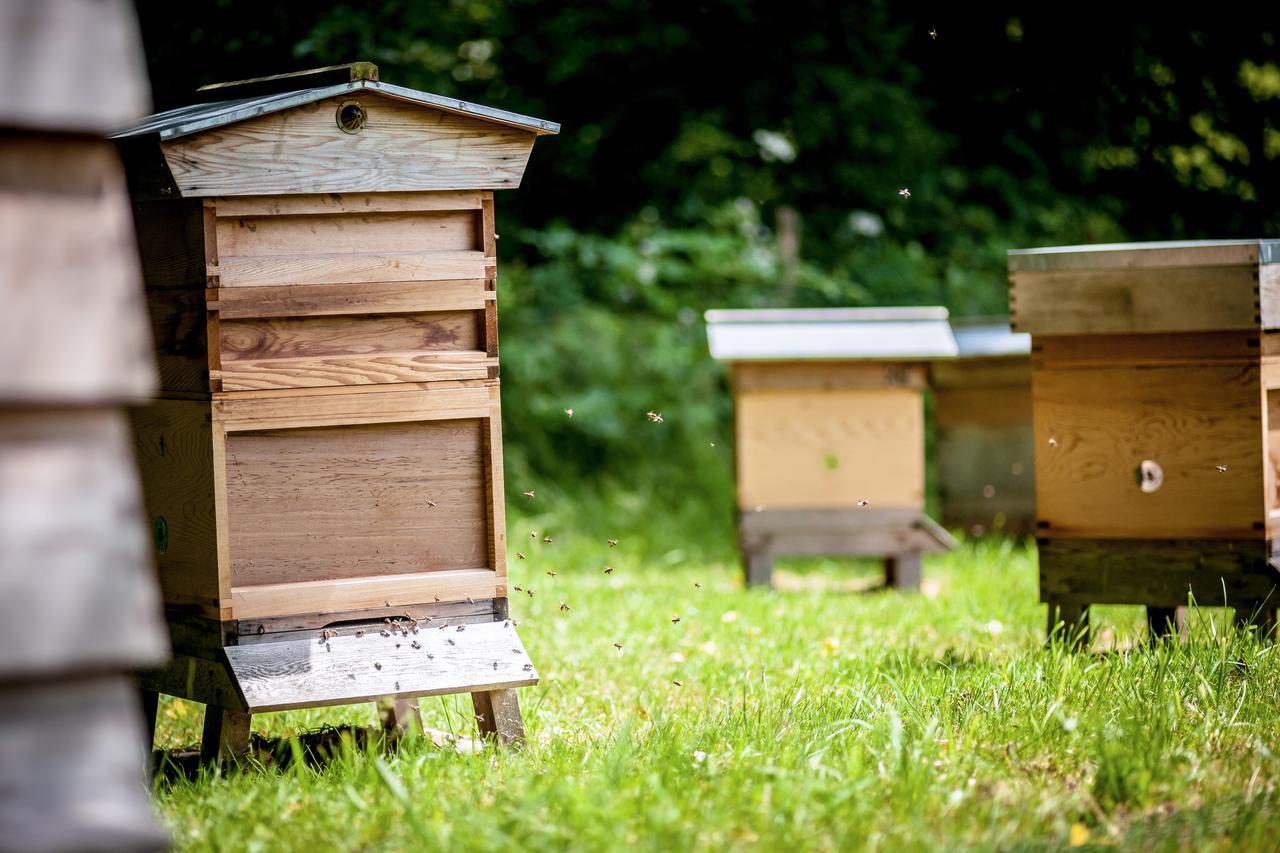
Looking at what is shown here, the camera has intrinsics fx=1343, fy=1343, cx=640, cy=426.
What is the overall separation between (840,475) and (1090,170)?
2520 millimetres

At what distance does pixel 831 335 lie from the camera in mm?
6234

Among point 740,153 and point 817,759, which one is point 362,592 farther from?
point 740,153

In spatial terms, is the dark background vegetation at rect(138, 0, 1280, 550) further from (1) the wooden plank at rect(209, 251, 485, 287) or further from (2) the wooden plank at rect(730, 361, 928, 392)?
(1) the wooden plank at rect(209, 251, 485, 287)

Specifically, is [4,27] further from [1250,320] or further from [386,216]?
[1250,320]

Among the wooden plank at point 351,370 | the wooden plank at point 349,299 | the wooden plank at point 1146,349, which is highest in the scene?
the wooden plank at point 349,299

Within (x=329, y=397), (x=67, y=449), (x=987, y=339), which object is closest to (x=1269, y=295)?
(x=329, y=397)

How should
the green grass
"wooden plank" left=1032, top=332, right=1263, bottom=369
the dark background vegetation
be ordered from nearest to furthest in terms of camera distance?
the green grass → "wooden plank" left=1032, top=332, right=1263, bottom=369 → the dark background vegetation

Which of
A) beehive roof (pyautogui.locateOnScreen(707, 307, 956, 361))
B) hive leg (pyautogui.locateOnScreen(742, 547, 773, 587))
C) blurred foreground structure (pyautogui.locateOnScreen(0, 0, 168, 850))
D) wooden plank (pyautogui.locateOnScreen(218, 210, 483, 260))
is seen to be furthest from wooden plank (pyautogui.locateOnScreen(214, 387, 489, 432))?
hive leg (pyautogui.locateOnScreen(742, 547, 773, 587))

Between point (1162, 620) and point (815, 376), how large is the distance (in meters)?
2.18

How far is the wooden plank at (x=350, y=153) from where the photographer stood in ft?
10.3

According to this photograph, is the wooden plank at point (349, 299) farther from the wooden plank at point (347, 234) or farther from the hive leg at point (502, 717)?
the hive leg at point (502, 717)

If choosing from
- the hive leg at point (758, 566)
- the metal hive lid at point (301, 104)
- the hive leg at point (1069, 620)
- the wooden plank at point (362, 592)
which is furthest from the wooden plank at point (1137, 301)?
the hive leg at point (758, 566)

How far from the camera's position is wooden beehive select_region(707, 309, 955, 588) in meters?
6.22

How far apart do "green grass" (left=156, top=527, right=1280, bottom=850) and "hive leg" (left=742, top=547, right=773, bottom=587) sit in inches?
56.3
